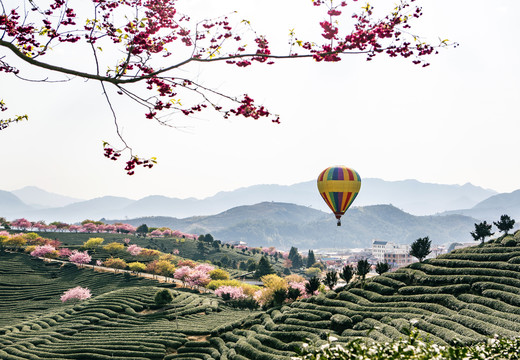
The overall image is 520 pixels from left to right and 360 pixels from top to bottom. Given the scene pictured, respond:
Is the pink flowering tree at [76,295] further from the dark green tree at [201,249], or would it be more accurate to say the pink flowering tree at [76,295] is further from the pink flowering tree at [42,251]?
the dark green tree at [201,249]

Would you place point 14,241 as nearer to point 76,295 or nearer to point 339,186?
point 76,295

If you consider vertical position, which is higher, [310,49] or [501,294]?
[310,49]

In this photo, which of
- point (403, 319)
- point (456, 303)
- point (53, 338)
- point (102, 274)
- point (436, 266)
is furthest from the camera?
point (102, 274)

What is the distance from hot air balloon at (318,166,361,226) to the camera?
1628 inches

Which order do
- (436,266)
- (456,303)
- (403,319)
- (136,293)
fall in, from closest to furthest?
(403,319) < (456,303) < (436,266) < (136,293)

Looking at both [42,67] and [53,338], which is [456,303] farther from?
[53,338]

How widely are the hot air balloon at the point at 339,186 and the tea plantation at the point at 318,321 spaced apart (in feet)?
29.0

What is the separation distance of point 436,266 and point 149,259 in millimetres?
77699

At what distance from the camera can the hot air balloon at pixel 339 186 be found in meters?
41.3

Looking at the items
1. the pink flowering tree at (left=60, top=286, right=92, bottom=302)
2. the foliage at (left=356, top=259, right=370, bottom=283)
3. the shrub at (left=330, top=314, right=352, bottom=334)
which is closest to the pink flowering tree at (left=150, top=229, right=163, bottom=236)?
the pink flowering tree at (left=60, top=286, right=92, bottom=302)

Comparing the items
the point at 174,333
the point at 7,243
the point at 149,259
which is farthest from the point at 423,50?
the point at 7,243

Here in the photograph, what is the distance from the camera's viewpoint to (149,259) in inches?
3834

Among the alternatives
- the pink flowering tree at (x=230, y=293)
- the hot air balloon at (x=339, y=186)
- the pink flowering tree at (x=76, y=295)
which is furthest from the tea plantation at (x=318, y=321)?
the pink flowering tree at (x=230, y=293)

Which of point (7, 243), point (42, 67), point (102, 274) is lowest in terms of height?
point (102, 274)
